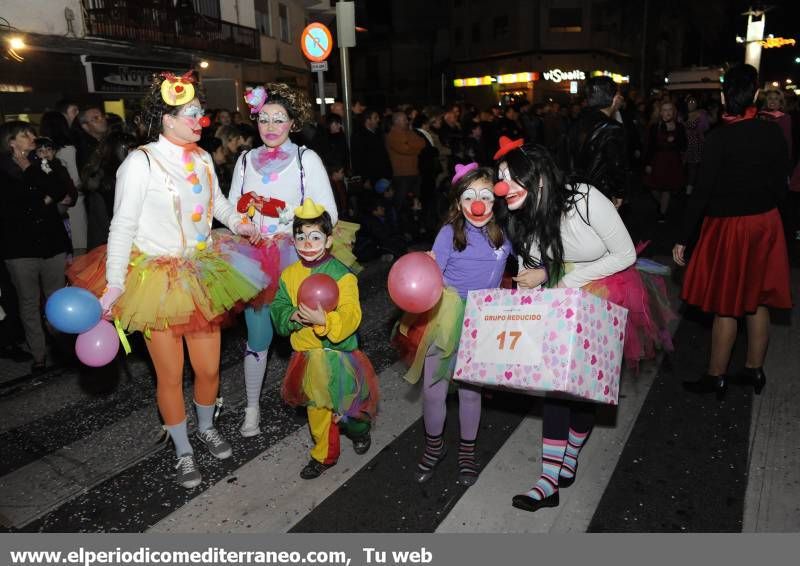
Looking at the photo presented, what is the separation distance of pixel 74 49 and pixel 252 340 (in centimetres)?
1536

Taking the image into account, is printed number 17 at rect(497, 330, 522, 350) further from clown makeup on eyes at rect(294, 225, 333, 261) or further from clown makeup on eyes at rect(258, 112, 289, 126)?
clown makeup on eyes at rect(258, 112, 289, 126)

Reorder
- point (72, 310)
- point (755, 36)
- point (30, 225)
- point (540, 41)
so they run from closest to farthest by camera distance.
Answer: point (72, 310) < point (30, 225) < point (755, 36) < point (540, 41)

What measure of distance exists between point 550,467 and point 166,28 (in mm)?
20615

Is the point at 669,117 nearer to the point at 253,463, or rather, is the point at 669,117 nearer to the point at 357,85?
the point at 253,463

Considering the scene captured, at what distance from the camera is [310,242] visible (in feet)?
11.4

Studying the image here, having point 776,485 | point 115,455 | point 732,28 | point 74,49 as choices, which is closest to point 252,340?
point 115,455

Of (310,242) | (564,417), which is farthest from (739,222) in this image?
(310,242)

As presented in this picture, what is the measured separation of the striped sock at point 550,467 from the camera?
3.27m

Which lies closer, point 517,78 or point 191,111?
point 191,111

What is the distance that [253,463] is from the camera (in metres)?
3.82

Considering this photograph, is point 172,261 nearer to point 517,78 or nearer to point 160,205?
point 160,205

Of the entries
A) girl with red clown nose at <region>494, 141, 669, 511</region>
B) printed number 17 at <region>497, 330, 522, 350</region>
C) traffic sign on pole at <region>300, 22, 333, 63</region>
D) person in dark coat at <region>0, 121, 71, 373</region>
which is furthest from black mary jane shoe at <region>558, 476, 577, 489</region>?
traffic sign on pole at <region>300, 22, 333, 63</region>

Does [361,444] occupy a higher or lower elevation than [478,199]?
lower

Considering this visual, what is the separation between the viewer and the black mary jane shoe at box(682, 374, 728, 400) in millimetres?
4457
